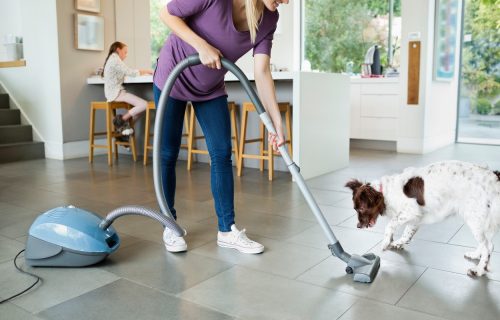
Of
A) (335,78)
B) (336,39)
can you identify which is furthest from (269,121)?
(336,39)

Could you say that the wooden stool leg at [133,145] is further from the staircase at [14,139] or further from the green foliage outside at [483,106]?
the green foliage outside at [483,106]

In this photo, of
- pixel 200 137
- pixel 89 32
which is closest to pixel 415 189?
pixel 200 137

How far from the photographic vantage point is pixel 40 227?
6.84 ft

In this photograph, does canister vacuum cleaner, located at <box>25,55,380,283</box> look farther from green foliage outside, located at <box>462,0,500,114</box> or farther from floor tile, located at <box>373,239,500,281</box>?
green foliage outside, located at <box>462,0,500,114</box>

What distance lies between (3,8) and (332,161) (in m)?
4.71

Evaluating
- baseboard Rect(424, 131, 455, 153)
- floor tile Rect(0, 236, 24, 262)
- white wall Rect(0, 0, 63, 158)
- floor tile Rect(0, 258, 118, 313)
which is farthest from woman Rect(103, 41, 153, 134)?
baseboard Rect(424, 131, 455, 153)

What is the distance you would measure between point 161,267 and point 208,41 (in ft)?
3.29

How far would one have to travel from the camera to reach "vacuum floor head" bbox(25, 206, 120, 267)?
2.05m

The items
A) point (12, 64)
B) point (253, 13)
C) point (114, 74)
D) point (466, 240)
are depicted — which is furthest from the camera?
point (12, 64)

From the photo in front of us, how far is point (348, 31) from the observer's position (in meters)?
7.73

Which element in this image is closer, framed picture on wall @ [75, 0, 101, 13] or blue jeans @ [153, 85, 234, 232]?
blue jeans @ [153, 85, 234, 232]

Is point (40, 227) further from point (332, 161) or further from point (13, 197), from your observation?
point (332, 161)

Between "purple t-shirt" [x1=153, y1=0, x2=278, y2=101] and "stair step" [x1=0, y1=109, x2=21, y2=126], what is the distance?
4.39m

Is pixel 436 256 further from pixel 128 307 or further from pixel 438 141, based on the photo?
pixel 438 141
